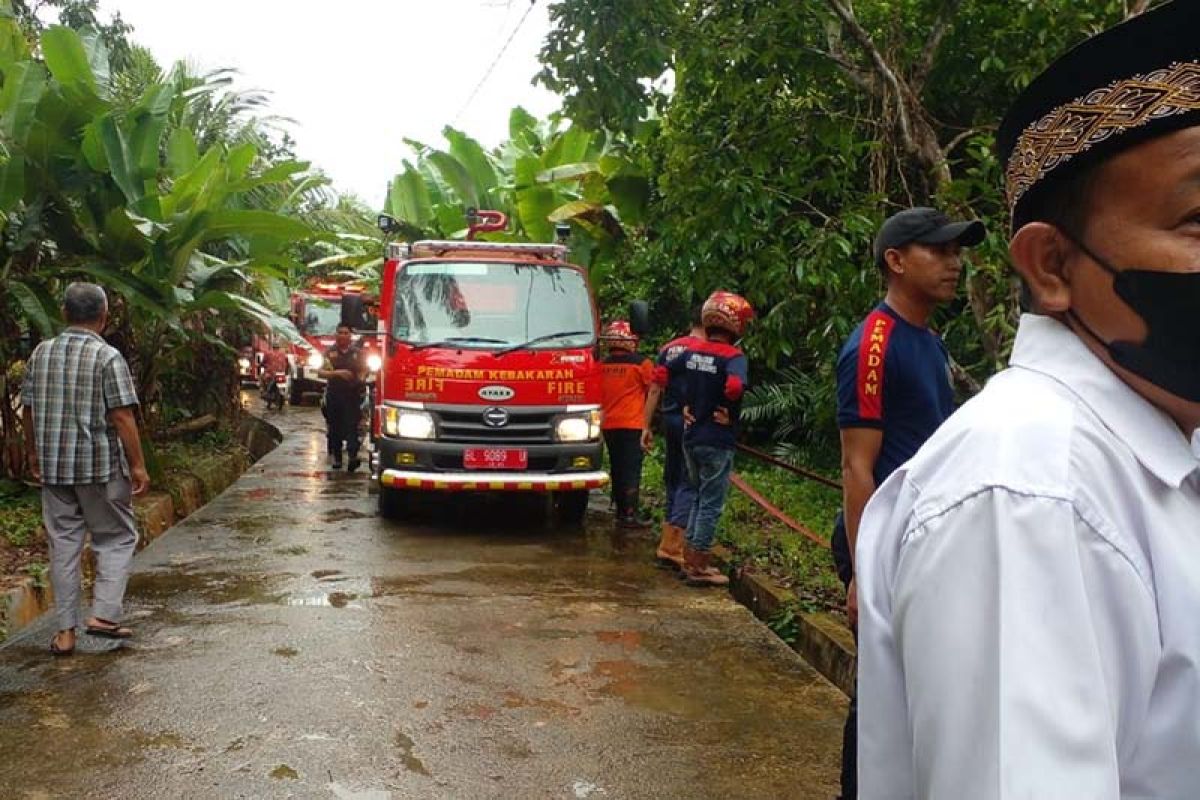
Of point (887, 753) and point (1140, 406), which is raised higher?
point (1140, 406)

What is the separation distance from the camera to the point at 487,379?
8227 mm

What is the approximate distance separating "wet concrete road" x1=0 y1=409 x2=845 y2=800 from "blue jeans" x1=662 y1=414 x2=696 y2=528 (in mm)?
453

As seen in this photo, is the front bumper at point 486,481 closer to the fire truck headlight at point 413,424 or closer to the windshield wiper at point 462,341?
the fire truck headlight at point 413,424

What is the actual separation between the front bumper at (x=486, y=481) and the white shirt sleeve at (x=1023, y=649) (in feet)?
24.3

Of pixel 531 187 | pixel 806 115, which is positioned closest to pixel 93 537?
pixel 806 115

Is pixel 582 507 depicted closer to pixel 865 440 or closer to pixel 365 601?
pixel 365 601

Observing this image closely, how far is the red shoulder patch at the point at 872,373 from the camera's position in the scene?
3.15 meters

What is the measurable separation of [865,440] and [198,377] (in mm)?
10835

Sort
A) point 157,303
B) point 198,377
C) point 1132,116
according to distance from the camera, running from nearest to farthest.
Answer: point 1132,116 < point 157,303 < point 198,377

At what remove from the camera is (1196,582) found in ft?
3.03

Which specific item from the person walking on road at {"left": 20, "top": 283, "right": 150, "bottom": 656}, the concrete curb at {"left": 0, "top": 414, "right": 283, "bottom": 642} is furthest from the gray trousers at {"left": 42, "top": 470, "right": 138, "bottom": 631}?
A: the concrete curb at {"left": 0, "top": 414, "right": 283, "bottom": 642}

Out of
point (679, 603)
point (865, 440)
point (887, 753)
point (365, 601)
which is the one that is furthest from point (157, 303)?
point (887, 753)

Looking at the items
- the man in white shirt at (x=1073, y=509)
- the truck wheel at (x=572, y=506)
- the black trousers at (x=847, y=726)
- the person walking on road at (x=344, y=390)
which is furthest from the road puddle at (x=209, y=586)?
the man in white shirt at (x=1073, y=509)

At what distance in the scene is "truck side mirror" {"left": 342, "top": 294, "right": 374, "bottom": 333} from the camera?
8781mm
